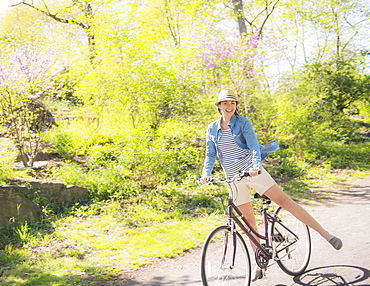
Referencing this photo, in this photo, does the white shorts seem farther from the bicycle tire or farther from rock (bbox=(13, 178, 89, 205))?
rock (bbox=(13, 178, 89, 205))

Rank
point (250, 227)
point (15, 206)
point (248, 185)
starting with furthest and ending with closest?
1. point (15, 206)
2. point (248, 185)
3. point (250, 227)

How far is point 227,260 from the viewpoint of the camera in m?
3.42

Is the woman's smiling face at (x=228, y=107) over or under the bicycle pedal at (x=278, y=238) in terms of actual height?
over

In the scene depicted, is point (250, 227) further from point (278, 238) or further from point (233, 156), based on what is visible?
point (233, 156)

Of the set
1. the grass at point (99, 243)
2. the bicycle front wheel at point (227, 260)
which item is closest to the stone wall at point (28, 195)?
the grass at point (99, 243)

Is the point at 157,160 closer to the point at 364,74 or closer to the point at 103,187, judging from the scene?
the point at 103,187

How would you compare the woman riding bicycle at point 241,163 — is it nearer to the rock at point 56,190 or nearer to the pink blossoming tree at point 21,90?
the rock at point 56,190

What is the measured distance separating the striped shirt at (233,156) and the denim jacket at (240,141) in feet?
0.15

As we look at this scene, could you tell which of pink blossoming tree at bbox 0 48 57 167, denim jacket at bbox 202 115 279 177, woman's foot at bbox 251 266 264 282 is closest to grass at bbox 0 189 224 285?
woman's foot at bbox 251 266 264 282

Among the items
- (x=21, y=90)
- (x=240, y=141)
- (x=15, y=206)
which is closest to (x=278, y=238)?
(x=240, y=141)

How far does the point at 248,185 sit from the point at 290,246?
3.10 feet

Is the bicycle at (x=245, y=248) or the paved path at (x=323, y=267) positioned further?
the paved path at (x=323, y=267)

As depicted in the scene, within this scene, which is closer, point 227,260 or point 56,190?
point 227,260

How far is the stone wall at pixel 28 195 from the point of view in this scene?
18.9 ft
